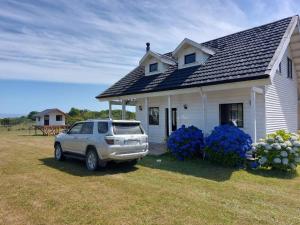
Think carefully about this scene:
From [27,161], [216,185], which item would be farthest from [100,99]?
[216,185]

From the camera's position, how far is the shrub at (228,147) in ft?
32.2

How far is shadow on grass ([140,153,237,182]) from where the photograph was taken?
8.70 metres

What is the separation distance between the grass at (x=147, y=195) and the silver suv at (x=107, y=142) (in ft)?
1.66

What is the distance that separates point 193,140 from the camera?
11727 millimetres

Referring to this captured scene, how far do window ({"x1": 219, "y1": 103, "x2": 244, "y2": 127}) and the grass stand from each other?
160 inches

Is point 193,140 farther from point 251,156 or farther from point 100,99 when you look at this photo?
point 100,99

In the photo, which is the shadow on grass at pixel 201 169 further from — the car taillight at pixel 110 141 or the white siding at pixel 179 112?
A: the white siding at pixel 179 112

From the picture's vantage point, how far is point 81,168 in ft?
32.3

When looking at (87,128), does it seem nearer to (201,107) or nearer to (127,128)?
(127,128)

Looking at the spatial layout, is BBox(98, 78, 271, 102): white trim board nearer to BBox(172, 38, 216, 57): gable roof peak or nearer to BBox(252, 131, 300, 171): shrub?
BBox(252, 131, 300, 171): shrub

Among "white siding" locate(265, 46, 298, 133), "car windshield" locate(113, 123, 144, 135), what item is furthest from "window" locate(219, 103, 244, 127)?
"car windshield" locate(113, 123, 144, 135)

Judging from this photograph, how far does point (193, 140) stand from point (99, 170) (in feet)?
14.5

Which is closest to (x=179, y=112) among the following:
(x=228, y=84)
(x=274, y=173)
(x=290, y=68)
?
(x=228, y=84)

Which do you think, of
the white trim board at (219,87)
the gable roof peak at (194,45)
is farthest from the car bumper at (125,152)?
the gable roof peak at (194,45)
